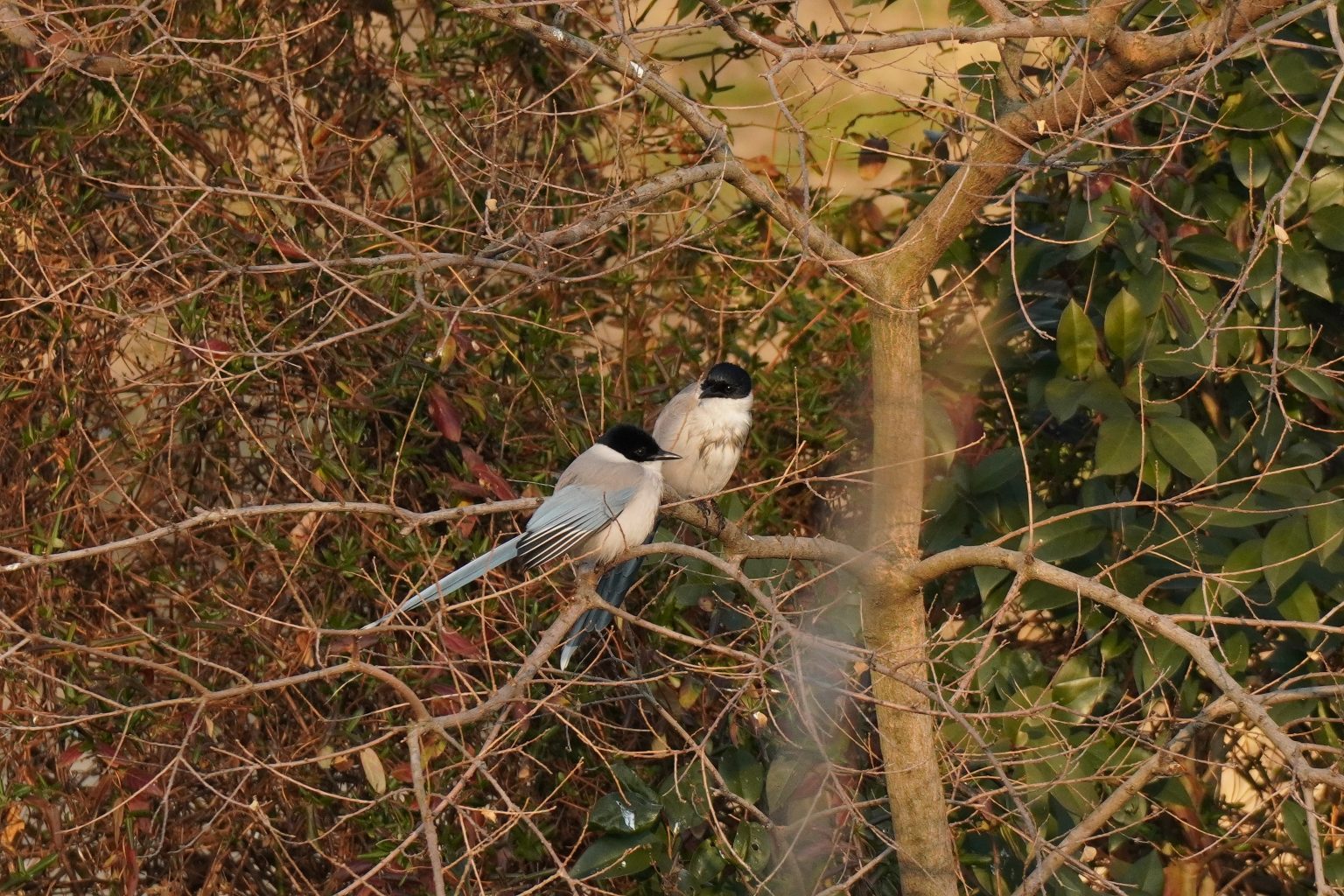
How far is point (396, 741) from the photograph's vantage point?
13.0ft

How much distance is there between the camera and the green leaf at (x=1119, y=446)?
3.44 meters

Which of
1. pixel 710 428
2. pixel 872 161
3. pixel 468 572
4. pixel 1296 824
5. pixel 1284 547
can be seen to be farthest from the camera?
pixel 872 161

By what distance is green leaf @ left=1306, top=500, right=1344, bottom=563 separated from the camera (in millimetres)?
3326

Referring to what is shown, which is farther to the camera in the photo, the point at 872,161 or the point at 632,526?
the point at 872,161

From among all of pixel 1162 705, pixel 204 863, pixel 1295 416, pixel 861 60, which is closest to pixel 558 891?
pixel 204 863

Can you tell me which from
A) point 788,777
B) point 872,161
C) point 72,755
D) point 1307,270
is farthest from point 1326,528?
point 72,755

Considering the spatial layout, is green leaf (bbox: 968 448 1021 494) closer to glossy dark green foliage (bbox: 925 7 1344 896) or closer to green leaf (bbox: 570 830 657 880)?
glossy dark green foliage (bbox: 925 7 1344 896)

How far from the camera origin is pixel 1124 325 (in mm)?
3582

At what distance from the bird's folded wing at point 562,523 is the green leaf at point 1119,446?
1109mm

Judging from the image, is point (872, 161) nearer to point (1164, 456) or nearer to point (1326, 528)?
point (1164, 456)

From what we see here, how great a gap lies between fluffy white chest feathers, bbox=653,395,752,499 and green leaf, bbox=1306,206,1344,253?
147 cm

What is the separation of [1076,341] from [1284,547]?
0.66 metres

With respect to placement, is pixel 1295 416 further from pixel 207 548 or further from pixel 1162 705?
pixel 207 548

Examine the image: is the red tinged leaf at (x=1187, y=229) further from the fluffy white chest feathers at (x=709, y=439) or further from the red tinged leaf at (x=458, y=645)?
the red tinged leaf at (x=458, y=645)
